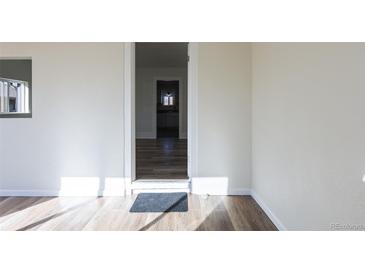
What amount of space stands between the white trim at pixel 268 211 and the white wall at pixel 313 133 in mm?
43

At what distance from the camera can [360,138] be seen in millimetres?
1325

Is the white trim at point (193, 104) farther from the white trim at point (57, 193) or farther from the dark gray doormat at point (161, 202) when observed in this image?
the white trim at point (57, 193)

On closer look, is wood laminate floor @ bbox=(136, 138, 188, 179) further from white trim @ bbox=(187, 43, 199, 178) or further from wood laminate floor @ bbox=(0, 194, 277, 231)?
wood laminate floor @ bbox=(0, 194, 277, 231)

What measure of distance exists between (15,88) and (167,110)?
9674 millimetres

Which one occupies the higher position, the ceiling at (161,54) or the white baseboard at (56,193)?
the ceiling at (161,54)

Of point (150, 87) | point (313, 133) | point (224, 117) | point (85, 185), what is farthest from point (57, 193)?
point (150, 87)

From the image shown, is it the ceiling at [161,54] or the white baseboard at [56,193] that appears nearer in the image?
the white baseboard at [56,193]

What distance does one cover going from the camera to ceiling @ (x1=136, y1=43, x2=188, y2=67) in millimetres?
5742

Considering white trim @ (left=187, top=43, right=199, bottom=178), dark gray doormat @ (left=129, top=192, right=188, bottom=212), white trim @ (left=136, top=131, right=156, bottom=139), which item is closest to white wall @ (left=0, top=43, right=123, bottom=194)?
dark gray doormat @ (left=129, top=192, right=188, bottom=212)

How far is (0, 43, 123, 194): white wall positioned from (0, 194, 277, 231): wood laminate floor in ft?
1.08

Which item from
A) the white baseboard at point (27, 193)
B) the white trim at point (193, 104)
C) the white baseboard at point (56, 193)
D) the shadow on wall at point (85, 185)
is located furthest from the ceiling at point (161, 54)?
the white baseboard at point (27, 193)

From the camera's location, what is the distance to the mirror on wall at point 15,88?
139 inches
